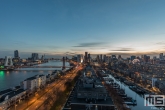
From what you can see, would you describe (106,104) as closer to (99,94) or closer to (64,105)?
(99,94)

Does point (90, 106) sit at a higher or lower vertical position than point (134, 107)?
higher

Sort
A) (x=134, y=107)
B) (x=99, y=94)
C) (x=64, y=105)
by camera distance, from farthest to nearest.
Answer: (x=134, y=107) → (x=64, y=105) → (x=99, y=94)

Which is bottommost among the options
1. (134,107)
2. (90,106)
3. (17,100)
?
(134,107)

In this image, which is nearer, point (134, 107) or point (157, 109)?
point (157, 109)

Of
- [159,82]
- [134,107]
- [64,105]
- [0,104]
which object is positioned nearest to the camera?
[0,104]

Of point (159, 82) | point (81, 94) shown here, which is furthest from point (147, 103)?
point (81, 94)

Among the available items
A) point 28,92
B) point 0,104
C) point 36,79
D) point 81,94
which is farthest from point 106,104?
point 36,79

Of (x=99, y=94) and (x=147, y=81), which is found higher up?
(x=99, y=94)

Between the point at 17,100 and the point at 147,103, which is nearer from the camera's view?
the point at 17,100

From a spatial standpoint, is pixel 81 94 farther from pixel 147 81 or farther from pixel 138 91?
pixel 147 81
